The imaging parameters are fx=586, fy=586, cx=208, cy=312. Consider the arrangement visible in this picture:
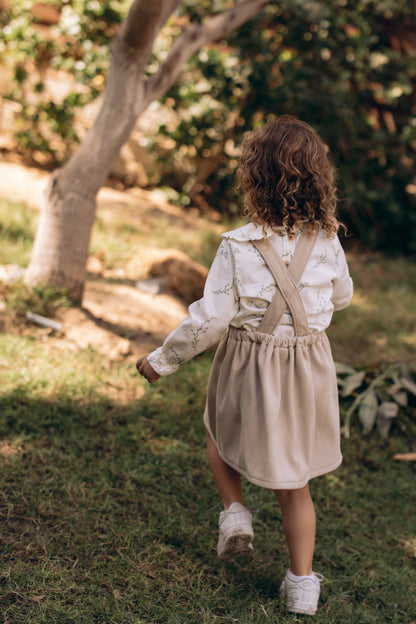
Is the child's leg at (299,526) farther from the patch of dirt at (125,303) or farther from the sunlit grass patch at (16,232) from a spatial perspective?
the sunlit grass patch at (16,232)

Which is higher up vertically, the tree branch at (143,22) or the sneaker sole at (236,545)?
the tree branch at (143,22)

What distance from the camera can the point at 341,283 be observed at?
2.01 metres

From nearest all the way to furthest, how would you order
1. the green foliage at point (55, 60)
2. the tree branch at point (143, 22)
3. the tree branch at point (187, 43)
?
the tree branch at point (143, 22), the tree branch at point (187, 43), the green foliage at point (55, 60)

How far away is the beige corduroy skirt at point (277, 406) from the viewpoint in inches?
72.9

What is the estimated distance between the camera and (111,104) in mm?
3434

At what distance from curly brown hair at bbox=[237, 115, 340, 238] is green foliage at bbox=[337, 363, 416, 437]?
5.39 ft

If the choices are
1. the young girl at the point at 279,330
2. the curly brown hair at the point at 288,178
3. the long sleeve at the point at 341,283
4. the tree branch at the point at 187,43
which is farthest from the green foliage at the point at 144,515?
the tree branch at the point at 187,43

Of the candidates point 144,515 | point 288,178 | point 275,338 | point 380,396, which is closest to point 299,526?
point 275,338

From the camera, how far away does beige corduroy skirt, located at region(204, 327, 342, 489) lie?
1.85 metres

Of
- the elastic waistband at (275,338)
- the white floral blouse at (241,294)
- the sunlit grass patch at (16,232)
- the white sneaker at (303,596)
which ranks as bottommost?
the white sneaker at (303,596)

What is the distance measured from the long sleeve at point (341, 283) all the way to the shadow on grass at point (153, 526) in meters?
1.05

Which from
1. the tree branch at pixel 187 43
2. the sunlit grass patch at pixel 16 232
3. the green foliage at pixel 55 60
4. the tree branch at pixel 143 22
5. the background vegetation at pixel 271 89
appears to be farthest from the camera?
the background vegetation at pixel 271 89

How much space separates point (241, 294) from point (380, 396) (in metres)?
1.97

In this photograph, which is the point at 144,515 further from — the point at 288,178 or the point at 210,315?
the point at 288,178
